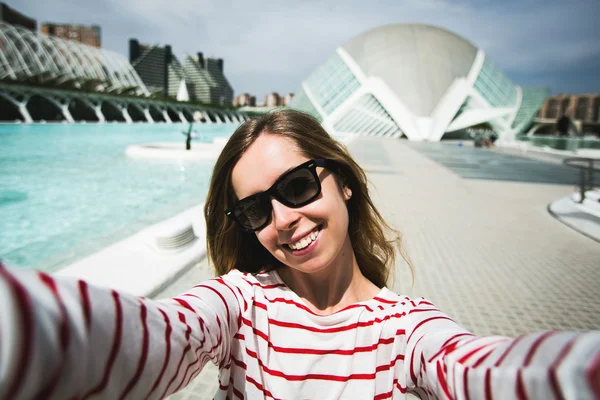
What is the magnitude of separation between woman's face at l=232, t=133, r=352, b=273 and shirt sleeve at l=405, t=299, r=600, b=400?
0.41 meters

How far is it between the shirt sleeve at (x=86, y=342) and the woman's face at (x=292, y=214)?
0.40 metres

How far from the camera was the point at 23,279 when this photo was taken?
33 centimetres

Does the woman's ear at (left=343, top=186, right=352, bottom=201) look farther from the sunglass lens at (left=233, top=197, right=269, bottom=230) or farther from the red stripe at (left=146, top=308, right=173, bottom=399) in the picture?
the red stripe at (left=146, top=308, right=173, bottom=399)

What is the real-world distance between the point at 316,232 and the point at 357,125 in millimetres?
27964

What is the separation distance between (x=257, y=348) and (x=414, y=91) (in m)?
35.0

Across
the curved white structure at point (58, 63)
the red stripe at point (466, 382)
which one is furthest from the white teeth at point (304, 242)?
the curved white structure at point (58, 63)

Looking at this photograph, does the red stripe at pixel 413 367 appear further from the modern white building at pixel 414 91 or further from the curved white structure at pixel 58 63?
the curved white structure at pixel 58 63

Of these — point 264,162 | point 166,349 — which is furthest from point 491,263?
point 166,349

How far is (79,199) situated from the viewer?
24.0 ft

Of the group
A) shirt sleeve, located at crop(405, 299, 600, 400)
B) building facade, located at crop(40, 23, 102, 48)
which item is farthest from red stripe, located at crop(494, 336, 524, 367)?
building facade, located at crop(40, 23, 102, 48)

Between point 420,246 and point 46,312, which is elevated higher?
point 46,312

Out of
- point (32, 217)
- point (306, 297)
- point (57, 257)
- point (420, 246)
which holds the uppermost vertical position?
point (306, 297)

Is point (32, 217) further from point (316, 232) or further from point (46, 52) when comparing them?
point (46, 52)

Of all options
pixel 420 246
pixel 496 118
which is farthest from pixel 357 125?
pixel 420 246
